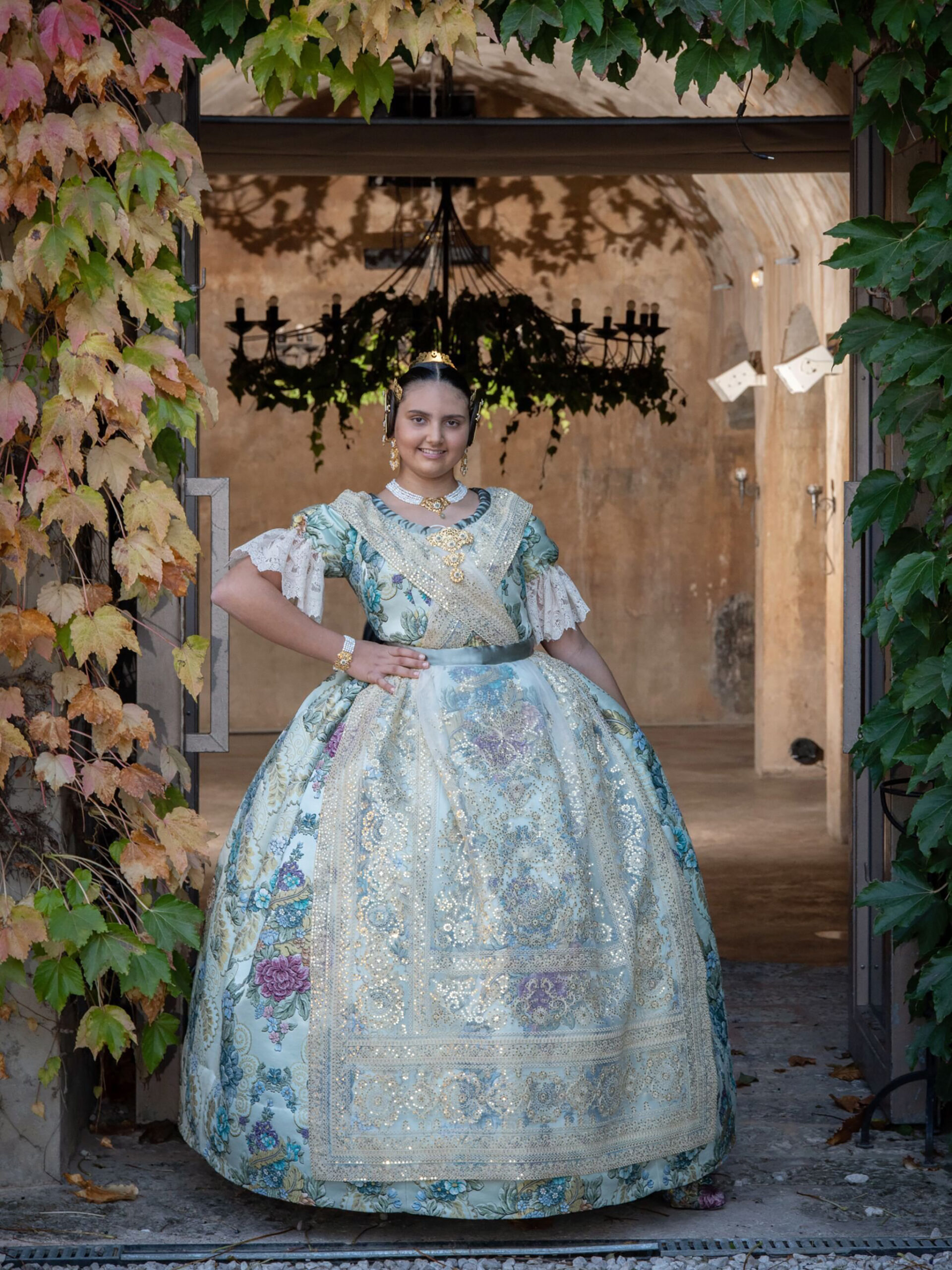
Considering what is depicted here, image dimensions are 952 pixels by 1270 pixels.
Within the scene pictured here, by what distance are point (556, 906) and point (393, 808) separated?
30 centimetres

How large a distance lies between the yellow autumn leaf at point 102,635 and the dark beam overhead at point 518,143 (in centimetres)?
170

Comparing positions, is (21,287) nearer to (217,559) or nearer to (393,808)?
(217,559)

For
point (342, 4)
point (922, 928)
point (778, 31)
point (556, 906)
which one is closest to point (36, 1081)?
point (556, 906)

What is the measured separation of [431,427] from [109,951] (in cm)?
103

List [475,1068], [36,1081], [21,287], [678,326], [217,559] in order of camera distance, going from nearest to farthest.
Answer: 1. [475,1068]
2. [21,287]
3. [36,1081]
4. [217,559]
5. [678,326]

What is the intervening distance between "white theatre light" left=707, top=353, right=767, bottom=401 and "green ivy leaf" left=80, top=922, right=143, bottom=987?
242 inches

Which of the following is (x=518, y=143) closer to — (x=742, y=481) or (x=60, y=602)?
(x=60, y=602)

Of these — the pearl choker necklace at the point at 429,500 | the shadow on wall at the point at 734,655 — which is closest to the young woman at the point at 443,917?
the pearl choker necklace at the point at 429,500

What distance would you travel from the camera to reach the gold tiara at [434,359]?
270 centimetres

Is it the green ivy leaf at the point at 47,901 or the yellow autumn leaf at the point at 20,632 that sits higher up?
the yellow autumn leaf at the point at 20,632

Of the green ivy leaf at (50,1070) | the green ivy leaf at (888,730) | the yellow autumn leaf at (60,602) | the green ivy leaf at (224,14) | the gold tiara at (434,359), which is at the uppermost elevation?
the green ivy leaf at (224,14)

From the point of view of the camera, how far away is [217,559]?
2961mm

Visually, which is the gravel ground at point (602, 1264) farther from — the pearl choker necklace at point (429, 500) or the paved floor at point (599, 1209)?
the pearl choker necklace at point (429, 500)

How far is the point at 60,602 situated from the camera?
2.61 metres
